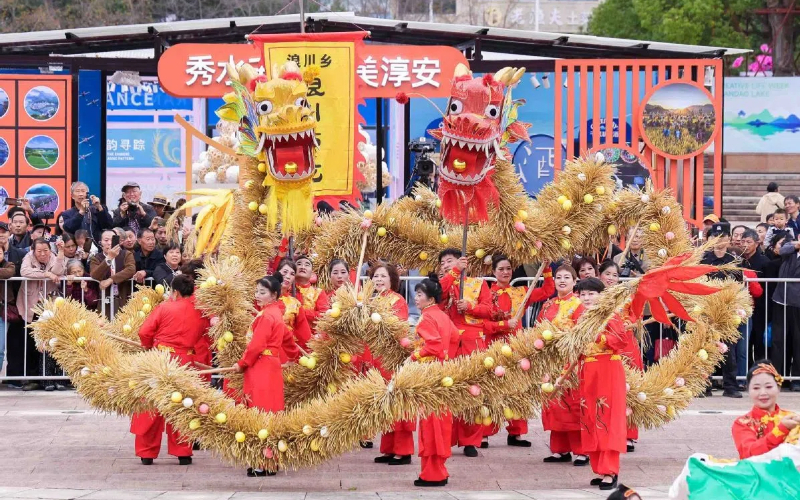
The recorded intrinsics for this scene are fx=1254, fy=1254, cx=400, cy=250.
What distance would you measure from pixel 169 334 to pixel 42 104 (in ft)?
23.6

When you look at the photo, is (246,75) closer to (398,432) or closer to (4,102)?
(398,432)

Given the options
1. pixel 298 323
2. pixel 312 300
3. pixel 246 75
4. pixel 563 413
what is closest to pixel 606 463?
pixel 563 413

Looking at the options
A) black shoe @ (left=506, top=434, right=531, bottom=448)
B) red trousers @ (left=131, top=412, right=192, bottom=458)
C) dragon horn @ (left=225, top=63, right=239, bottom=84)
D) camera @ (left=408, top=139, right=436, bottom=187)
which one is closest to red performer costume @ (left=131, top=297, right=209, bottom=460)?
red trousers @ (left=131, top=412, right=192, bottom=458)

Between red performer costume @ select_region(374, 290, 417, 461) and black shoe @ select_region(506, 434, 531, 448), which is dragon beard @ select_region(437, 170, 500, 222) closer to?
red performer costume @ select_region(374, 290, 417, 461)

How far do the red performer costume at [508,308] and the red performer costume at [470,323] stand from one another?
8 centimetres

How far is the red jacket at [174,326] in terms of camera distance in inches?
348

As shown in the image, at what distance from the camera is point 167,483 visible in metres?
8.27

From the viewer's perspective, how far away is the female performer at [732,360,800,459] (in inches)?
258

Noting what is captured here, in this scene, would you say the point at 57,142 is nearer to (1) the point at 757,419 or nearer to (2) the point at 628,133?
(2) the point at 628,133

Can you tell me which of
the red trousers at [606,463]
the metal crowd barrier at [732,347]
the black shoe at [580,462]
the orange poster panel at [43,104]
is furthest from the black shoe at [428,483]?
the orange poster panel at [43,104]

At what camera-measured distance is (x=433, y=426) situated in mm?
8148

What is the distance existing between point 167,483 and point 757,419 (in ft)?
12.6

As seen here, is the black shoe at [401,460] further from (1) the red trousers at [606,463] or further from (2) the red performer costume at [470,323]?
(1) the red trousers at [606,463]

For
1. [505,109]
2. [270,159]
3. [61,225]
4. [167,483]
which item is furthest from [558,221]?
[61,225]
